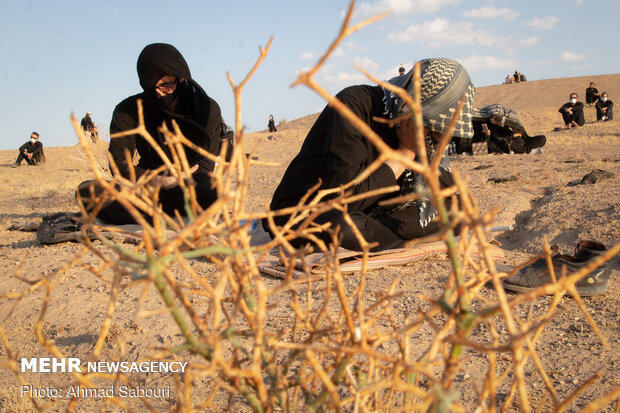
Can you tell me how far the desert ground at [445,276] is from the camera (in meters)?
1.87

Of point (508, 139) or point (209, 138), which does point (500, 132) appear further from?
point (209, 138)

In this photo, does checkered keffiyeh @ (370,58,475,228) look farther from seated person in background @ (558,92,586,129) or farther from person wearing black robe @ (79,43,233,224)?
seated person in background @ (558,92,586,129)

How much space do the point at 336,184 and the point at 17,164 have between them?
53.6 ft

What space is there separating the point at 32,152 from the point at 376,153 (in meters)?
15.8

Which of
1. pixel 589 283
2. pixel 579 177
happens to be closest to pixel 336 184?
pixel 589 283

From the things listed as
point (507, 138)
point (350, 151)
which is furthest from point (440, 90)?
point (507, 138)

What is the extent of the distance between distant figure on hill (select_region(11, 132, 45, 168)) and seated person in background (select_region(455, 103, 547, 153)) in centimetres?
1325

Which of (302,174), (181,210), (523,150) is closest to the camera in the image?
(302,174)

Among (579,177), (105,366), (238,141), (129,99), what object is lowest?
(105,366)

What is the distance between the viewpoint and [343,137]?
3.14m

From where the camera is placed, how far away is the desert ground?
1874mm

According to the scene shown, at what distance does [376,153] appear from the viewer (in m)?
3.40

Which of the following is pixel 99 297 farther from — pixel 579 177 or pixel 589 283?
pixel 579 177

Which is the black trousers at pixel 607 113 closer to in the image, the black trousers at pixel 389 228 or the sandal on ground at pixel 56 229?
the black trousers at pixel 389 228
